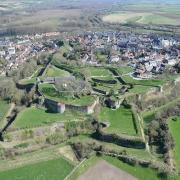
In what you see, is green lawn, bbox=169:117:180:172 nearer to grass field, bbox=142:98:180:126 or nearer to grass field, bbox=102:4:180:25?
grass field, bbox=142:98:180:126

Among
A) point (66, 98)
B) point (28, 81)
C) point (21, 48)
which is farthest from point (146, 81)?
point (21, 48)

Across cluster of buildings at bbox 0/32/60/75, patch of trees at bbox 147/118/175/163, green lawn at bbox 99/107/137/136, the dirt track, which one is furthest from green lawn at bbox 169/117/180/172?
cluster of buildings at bbox 0/32/60/75

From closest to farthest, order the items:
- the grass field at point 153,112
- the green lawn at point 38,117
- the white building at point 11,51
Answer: the green lawn at point 38,117 < the grass field at point 153,112 < the white building at point 11,51

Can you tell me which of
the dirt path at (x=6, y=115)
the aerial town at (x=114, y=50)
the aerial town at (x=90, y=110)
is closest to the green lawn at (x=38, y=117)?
the aerial town at (x=90, y=110)

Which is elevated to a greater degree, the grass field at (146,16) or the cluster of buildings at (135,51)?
the cluster of buildings at (135,51)

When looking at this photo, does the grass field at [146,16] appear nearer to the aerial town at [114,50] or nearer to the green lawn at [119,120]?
the aerial town at [114,50]

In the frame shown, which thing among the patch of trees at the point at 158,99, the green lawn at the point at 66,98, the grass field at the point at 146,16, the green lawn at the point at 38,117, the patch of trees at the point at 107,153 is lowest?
the grass field at the point at 146,16

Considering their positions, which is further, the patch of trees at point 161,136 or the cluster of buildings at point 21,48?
the cluster of buildings at point 21,48

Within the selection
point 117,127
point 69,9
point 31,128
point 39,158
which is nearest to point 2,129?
point 31,128
